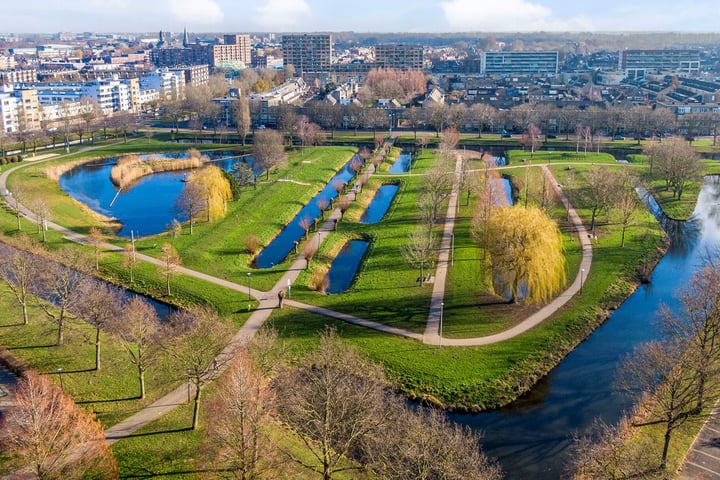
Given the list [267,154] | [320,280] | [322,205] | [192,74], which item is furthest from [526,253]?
[192,74]

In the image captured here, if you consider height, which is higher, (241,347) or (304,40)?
(304,40)

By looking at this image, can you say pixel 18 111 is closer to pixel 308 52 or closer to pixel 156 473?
pixel 156 473

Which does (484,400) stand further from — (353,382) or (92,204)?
(92,204)

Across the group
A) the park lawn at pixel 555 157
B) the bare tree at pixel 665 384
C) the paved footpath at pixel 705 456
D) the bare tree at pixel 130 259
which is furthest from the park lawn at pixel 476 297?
the park lawn at pixel 555 157

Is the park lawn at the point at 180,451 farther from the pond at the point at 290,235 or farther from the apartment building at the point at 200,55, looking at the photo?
the apartment building at the point at 200,55

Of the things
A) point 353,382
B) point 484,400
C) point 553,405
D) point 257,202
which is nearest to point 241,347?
point 353,382

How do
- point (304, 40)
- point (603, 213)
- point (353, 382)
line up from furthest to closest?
point (304, 40) → point (603, 213) → point (353, 382)

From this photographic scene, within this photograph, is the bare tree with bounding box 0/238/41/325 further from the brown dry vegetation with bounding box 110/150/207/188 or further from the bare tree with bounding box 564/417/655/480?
the brown dry vegetation with bounding box 110/150/207/188
